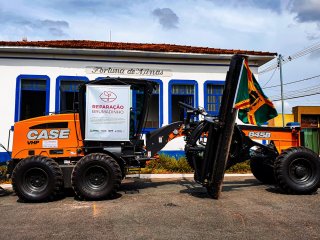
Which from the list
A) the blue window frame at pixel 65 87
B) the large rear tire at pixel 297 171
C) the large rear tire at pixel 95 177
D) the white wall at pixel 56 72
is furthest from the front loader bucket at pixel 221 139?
the blue window frame at pixel 65 87

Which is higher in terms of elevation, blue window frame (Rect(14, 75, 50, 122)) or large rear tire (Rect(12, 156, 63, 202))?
blue window frame (Rect(14, 75, 50, 122))

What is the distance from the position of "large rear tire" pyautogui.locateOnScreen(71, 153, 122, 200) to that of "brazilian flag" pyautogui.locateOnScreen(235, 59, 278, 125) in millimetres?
3457

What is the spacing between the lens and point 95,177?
8.19 metres

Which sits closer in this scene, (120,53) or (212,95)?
(120,53)

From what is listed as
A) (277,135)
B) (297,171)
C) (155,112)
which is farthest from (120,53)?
(297,171)

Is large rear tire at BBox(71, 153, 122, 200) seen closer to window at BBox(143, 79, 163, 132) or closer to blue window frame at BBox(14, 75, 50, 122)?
window at BBox(143, 79, 163, 132)

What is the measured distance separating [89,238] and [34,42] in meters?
11.9

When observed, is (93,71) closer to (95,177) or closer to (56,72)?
(56,72)

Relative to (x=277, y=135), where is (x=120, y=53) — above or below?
above

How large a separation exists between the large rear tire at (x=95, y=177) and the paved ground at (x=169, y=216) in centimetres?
24

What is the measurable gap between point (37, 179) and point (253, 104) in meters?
5.60

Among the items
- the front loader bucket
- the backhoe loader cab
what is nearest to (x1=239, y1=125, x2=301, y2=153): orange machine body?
the front loader bucket

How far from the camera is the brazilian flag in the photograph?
8.91m

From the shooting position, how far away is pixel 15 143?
895 centimetres
